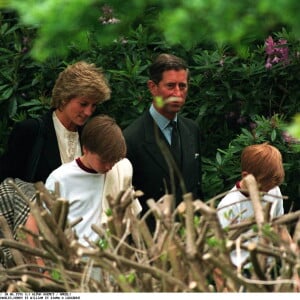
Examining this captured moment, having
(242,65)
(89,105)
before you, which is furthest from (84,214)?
(242,65)

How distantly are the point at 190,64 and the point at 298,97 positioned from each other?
84 cm


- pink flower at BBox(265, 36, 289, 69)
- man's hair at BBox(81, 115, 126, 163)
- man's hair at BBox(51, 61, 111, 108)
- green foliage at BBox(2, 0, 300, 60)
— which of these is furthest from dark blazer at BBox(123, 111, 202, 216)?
green foliage at BBox(2, 0, 300, 60)

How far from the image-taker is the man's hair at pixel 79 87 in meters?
6.91

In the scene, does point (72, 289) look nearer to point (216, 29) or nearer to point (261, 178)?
point (216, 29)

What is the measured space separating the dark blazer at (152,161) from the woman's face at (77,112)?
0.45m

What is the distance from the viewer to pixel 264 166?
21.3 feet

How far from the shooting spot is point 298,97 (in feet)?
30.5

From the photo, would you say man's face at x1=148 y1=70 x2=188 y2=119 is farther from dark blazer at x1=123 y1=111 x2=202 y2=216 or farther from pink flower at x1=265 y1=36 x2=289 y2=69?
pink flower at x1=265 y1=36 x2=289 y2=69

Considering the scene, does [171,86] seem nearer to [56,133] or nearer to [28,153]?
[56,133]

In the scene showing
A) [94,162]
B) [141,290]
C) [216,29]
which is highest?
[216,29]

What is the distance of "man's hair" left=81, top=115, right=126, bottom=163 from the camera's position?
6074 millimetres

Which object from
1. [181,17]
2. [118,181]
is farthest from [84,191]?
[181,17]

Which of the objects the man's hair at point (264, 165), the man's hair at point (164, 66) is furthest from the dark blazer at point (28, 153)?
the man's hair at point (264, 165)

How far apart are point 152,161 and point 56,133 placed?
0.62 meters
